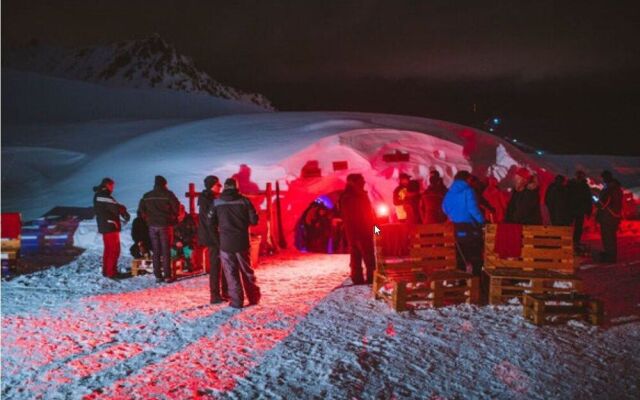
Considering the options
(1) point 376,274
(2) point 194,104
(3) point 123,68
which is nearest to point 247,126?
(1) point 376,274

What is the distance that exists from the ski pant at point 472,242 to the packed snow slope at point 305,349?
893 mm

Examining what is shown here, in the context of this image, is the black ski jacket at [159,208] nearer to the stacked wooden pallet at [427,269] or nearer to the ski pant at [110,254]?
the ski pant at [110,254]

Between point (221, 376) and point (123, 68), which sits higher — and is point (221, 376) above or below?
below

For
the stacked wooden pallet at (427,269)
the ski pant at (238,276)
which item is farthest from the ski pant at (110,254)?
the stacked wooden pallet at (427,269)

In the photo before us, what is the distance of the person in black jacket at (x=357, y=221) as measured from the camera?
815 cm

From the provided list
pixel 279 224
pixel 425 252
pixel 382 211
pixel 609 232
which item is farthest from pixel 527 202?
pixel 279 224

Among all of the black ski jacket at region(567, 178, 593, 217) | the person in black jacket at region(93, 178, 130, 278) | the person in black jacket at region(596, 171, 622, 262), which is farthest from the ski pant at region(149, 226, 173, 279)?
A: the black ski jacket at region(567, 178, 593, 217)

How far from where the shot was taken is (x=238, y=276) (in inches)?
277

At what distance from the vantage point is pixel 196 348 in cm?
534

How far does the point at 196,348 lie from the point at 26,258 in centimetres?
809

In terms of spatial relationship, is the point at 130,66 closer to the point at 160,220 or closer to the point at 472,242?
the point at 160,220

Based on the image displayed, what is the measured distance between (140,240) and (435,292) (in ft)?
19.0

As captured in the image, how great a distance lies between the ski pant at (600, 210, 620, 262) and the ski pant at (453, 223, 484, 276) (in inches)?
148

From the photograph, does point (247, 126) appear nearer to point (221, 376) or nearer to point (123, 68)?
point (221, 376)
